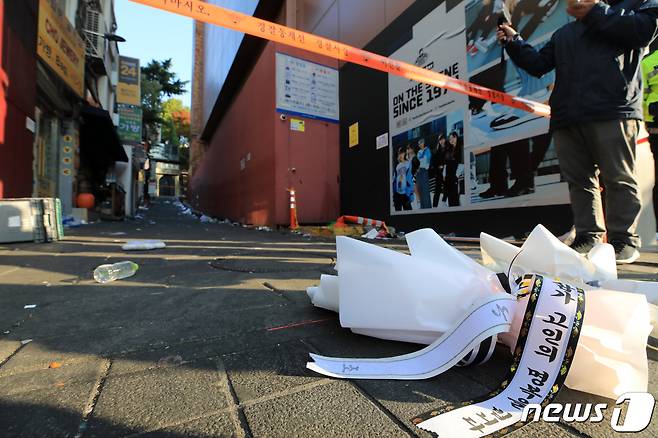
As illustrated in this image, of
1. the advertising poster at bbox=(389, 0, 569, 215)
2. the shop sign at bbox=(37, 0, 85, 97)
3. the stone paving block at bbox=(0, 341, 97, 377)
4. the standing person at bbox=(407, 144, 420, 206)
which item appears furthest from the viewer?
the shop sign at bbox=(37, 0, 85, 97)

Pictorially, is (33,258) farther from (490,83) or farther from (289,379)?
(490,83)

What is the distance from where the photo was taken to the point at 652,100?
3062 millimetres

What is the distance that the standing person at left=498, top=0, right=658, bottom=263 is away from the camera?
6.77 ft

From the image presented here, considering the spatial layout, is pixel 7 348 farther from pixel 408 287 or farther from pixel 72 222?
pixel 72 222

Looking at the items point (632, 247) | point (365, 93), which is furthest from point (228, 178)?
point (632, 247)

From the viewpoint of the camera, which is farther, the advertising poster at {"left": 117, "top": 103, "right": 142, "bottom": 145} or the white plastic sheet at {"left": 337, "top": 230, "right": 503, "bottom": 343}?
the advertising poster at {"left": 117, "top": 103, "right": 142, "bottom": 145}

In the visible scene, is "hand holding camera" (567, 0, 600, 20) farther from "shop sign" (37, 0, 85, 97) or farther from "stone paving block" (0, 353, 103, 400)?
"shop sign" (37, 0, 85, 97)

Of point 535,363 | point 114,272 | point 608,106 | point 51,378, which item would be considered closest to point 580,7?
point 608,106

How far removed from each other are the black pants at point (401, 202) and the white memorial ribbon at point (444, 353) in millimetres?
5162

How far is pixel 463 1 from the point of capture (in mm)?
4938

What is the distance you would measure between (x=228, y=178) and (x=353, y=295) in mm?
13160

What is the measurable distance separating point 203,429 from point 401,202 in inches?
225

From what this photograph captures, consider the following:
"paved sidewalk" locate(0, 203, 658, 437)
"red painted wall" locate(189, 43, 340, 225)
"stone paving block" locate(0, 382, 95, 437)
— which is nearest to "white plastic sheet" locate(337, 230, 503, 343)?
"paved sidewalk" locate(0, 203, 658, 437)

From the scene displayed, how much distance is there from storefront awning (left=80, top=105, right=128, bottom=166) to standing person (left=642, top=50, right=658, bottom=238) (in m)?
10.9
